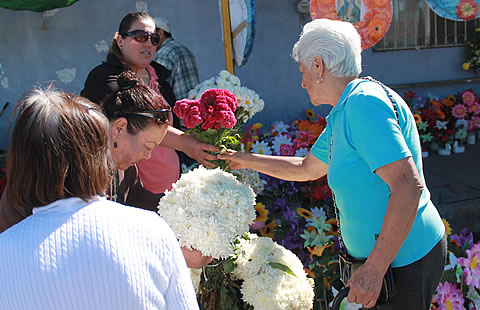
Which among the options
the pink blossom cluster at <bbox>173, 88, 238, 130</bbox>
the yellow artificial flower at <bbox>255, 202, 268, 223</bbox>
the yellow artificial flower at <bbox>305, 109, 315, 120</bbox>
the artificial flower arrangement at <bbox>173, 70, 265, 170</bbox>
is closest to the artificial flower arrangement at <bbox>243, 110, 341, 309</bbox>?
the yellow artificial flower at <bbox>255, 202, 268, 223</bbox>

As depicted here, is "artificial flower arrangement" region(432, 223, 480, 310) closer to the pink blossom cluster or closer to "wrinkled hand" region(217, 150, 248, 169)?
"wrinkled hand" region(217, 150, 248, 169)

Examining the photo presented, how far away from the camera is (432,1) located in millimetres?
3775

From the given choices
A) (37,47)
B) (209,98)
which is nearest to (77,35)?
(37,47)

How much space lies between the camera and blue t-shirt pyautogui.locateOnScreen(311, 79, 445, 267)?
157 centimetres

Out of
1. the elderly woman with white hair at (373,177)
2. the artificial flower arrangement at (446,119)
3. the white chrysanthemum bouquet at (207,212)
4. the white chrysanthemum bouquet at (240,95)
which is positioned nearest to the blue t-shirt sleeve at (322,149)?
the elderly woman with white hair at (373,177)

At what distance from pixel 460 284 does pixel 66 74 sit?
175 inches

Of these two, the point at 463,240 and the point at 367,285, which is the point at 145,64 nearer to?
the point at 367,285

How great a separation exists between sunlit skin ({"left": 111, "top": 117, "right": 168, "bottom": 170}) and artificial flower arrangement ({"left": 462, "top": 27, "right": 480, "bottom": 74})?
19.0ft

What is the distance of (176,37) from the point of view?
525 centimetres

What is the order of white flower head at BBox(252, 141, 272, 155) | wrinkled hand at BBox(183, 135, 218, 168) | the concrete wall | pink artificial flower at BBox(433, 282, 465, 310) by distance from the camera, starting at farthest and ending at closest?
the concrete wall < white flower head at BBox(252, 141, 272, 155) < pink artificial flower at BBox(433, 282, 465, 310) < wrinkled hand at BBox(183, 135, 218, 168)

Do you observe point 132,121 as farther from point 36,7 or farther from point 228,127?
point 36,7

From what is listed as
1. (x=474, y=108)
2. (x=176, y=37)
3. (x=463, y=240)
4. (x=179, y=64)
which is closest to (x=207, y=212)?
(x=463, y=240)

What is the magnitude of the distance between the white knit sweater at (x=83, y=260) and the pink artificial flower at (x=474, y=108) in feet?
19.3

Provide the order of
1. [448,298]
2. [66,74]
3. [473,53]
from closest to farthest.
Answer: [448,298] → [66,74] → [473,53]
